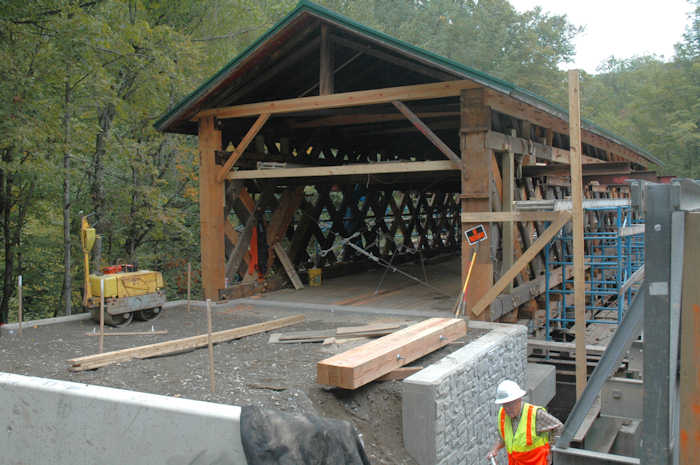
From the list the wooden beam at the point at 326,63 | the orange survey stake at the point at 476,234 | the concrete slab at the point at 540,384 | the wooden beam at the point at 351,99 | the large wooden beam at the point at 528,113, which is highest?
the wooden beam at the point at 326,63

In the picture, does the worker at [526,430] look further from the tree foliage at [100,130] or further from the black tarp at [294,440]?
the tree foliage at [100,130]

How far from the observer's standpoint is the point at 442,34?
41.2 m

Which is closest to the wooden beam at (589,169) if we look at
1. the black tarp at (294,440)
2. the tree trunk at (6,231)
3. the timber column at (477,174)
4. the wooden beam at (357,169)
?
the wooden beam at (357,169)

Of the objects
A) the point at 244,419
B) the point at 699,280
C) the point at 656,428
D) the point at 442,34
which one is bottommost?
the point at 244,419

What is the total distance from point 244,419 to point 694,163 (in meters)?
41.2

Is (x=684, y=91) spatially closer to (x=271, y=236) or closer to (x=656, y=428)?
(x=271, y=236)

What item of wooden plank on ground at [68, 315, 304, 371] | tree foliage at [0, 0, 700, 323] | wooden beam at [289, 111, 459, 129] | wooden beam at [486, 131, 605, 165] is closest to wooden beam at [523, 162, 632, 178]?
wooden beam at [486, 131, 605, 165]

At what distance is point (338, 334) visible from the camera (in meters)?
7.85

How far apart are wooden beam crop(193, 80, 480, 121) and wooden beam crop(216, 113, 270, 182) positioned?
0.22 meters

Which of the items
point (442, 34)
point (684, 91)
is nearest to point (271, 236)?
point (442, 34)

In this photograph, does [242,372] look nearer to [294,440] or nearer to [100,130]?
[294,440]

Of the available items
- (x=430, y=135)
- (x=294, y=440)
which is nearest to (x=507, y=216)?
(x=430, y=135)

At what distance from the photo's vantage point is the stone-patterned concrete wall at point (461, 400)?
18.0ft

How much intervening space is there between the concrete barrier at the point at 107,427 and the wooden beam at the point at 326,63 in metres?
6.24
